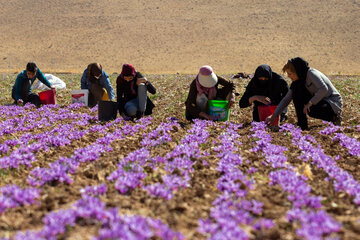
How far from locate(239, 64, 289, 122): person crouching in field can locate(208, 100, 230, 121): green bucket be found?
1.79 feet

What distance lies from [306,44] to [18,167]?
72.4m

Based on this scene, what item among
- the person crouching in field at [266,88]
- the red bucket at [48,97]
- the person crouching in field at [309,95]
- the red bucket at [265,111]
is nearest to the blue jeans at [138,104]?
the person crouching in field at [266,88]

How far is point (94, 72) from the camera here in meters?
10.4

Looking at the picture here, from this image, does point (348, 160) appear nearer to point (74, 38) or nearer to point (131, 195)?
point (131, 195)

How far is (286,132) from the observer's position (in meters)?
6.91

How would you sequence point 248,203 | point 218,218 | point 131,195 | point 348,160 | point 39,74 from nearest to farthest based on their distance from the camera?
1. point 218,218
2. point 248,203
3. point 131,195
4. point 348,160
5. point 39,74

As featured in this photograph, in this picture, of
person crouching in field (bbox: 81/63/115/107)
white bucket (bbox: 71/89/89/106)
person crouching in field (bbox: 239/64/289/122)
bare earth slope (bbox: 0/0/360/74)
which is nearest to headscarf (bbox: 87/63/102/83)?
person crouching in field (bbox: 81/63/115/107)

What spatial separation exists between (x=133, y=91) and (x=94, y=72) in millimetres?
2173

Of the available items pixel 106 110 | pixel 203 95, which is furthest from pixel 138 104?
Answer: pixel 203 95

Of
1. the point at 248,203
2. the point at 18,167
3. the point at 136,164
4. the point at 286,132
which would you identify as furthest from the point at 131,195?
the point at 286,132

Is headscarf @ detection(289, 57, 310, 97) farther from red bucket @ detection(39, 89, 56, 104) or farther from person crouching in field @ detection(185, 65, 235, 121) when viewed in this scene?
red bucket @ detection(39, 89, 56, 104)

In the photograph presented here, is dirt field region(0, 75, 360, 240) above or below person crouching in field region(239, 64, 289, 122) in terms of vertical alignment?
below

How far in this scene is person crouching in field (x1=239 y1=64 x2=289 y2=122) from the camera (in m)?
7.71

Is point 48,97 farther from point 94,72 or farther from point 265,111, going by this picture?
point 265,111
